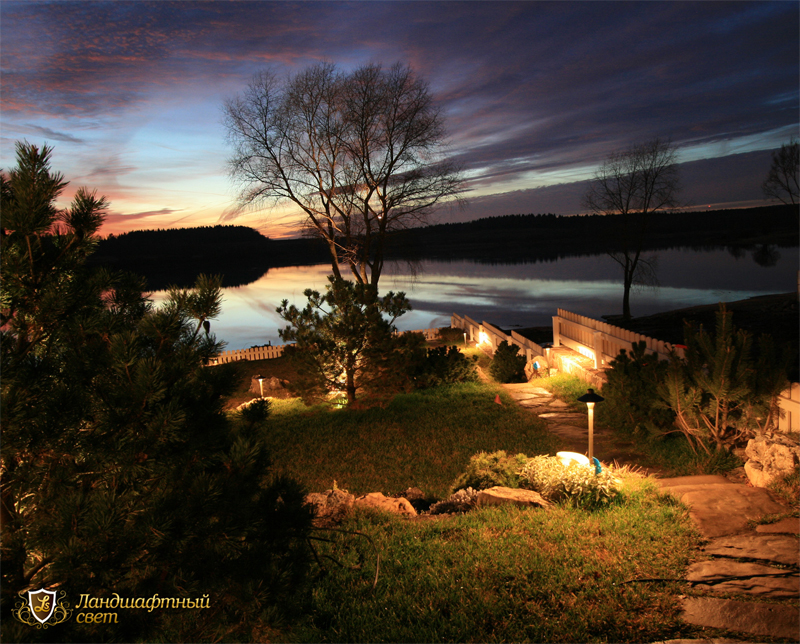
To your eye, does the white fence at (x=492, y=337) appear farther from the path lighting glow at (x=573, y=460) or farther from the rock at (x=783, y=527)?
the rock at (x=783, y=527)

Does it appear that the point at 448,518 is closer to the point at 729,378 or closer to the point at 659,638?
the point at 659,638

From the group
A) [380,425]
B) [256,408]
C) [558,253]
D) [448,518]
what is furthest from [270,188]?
[558,253]

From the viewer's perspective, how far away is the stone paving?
297 centimetres

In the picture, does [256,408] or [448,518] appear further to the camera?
[448,518]

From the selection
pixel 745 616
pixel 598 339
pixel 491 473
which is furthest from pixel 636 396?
pixel 745 616

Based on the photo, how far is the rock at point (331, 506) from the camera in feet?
15.3

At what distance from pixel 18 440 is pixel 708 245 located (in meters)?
91.7

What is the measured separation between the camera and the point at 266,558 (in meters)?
2.25

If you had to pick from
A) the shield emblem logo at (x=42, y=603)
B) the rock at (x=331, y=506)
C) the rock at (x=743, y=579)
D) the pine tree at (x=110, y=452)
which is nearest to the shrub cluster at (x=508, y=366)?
the rock at (x=331, y=506)

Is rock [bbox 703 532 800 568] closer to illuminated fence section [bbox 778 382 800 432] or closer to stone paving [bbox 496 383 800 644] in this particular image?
stone paving [bbox 496 383 800 644]

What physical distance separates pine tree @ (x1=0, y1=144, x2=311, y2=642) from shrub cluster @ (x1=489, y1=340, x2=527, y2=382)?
1160 centimetres

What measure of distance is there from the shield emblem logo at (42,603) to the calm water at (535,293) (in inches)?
699

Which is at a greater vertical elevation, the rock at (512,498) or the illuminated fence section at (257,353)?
the rock at (512,498)

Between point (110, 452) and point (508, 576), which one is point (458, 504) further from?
point (110, 452)
